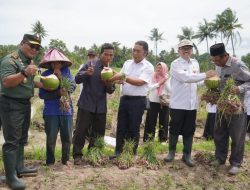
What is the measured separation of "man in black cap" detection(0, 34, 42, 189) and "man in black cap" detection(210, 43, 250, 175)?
3.30 m

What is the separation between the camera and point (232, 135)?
21.6ft

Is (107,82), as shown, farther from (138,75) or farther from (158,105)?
(158,105)

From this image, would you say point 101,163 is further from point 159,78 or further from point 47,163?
→ point 159,78

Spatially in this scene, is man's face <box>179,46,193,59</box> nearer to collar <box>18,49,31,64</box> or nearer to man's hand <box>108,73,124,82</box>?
man's hand <box>108,73,124,82</box>

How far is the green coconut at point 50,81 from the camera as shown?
217 inches

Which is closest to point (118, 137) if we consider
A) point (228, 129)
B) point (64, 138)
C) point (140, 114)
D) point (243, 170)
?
point (140, 114)

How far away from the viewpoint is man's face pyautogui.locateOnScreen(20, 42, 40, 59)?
17.3ft

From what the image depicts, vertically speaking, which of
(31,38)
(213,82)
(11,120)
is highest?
(31,38)

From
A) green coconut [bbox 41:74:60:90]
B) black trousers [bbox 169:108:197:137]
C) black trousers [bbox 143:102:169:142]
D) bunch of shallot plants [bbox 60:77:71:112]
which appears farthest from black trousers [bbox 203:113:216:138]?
green coconut [bbox 41:74:60:90]

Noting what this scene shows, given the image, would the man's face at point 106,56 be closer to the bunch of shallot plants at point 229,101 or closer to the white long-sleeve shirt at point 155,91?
the bunch of shallot plants at point 229,101

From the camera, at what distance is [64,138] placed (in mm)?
6113

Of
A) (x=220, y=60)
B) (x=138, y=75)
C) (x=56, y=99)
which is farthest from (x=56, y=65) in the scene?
(x=220, y=60)

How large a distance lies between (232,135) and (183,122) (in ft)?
3.15

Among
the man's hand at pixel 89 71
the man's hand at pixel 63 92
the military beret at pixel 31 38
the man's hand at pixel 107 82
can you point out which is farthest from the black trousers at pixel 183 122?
the military beret at pixel 31 38
